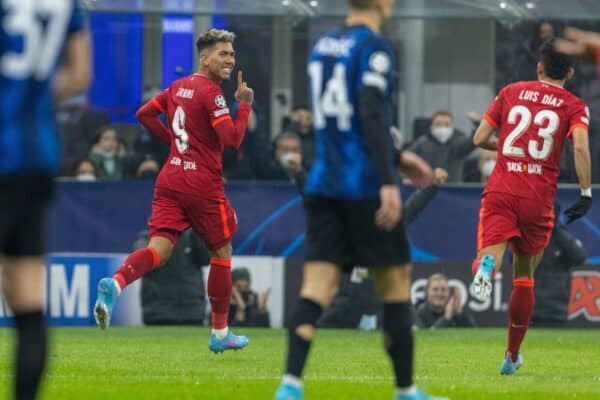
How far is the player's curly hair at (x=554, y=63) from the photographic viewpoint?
471 inches

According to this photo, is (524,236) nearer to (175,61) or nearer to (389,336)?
(389,336)

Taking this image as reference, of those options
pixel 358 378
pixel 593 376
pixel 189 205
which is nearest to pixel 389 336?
pixel 358 378

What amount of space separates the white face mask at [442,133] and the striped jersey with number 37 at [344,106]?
37.6ft

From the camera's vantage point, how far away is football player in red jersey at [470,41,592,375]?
12.1 metres

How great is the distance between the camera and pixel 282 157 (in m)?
19.6

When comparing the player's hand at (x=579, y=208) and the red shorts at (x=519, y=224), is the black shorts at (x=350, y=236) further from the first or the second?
the player's hand at (x=579, y=208)

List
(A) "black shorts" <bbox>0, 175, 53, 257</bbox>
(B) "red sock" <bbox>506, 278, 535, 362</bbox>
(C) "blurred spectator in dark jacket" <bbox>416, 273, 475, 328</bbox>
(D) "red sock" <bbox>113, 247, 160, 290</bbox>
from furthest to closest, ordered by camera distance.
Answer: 1. (C) "blurred spectator in dark jacket" <bbox>416, 273, 475, 328</bbox>
2. (D) "red sock" <bbox>113, 247, 160, 290</bbox>
3. (B) "red sock" <bbox>506, 278, 535, 362</bbox>
4. (A) "black shorts" <bbox>0, 175, 53, 257</bbox>

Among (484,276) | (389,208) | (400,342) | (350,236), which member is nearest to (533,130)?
(484,276)

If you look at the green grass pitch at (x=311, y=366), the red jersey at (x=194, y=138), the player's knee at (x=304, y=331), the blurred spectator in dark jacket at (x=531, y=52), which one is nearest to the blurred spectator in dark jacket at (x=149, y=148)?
the green grass pitch at (x=311, y=366)

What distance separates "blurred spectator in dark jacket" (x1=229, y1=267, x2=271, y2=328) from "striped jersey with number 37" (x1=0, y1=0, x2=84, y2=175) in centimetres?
1208

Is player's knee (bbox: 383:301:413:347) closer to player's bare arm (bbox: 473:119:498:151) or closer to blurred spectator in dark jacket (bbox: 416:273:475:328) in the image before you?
player's bare arm (bbox: 473:119:498:151)

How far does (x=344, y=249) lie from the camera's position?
26.8 ft

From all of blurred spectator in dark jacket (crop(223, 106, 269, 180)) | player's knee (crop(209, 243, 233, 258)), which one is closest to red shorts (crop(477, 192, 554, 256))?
player's knee (crop(209, 243, 233, 258))

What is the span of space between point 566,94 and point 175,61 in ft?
27.7
